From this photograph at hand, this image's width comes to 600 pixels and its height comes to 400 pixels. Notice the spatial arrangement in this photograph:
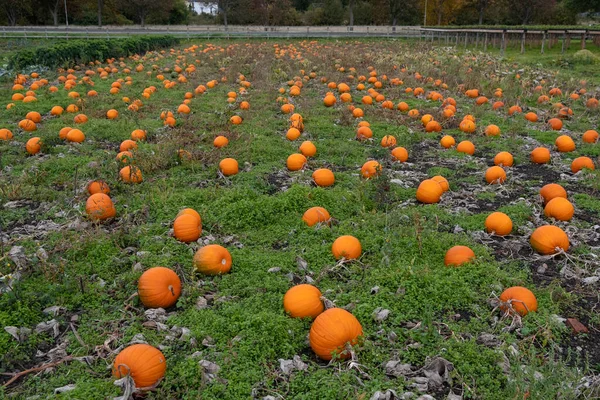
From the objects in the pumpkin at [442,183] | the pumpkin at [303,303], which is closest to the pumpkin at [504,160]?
the pumpkin at [442,183]

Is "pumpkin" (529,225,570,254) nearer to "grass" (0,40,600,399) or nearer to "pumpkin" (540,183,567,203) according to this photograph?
"grass" (0,40,600,399)

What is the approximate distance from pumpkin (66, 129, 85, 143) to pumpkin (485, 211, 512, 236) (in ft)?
28.8

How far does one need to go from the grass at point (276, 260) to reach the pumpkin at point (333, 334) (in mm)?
119

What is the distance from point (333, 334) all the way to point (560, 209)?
458 centimetres

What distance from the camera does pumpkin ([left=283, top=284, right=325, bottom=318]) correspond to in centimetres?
479

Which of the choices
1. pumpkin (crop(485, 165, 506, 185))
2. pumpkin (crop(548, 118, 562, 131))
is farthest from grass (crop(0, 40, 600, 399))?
pumpkin (crop(548, 118, 562, 131))

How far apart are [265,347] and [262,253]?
1891 mm

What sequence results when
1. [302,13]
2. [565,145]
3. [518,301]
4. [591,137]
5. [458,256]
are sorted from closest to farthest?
[518,301]
[458,256]
[565,145]
[591,137]
[302,13]

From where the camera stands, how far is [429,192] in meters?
7.47

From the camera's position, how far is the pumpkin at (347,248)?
18.9 ft

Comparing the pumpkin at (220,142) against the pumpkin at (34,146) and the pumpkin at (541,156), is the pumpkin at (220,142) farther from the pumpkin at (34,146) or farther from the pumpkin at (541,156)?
the pumpkin at (541,156)

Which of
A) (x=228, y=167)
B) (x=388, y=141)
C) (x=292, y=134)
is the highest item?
(x=292, y=134)

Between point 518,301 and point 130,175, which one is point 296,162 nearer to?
point 130,175

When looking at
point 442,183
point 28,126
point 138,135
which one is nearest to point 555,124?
point 442,183
